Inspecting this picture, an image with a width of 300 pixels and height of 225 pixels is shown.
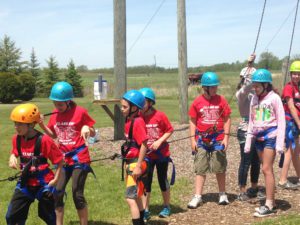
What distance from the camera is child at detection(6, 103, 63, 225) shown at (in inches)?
184

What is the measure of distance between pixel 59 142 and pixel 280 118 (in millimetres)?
2843

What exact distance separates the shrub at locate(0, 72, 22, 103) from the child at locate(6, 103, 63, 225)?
33.3 metres

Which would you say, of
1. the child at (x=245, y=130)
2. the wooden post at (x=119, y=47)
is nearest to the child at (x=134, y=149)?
the child at (x=245, y=130)

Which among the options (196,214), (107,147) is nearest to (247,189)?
(196,214)

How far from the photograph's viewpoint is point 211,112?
21.5ft

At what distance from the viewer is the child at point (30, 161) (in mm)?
4672

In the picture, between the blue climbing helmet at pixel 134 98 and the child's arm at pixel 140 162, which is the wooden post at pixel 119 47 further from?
the child's arm at pixel 140 162

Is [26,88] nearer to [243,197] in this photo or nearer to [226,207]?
[243,197]

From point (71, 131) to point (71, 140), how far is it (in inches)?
4.2

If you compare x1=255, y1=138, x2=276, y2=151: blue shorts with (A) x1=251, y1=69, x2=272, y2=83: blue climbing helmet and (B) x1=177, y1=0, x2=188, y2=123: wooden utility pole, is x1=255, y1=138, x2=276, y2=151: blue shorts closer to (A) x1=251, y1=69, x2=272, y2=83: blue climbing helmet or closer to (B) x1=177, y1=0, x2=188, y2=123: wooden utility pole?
(A) x1=251, y1=69, x2=272, y2=83: blue climbing helmet

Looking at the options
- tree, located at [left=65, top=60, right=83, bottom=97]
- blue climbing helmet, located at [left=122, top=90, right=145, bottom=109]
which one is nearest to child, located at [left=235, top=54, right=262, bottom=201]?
blue climbing helmet, located at [left=122, top=90, right=145, bottom=109]

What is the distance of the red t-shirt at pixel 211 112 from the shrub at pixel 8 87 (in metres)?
32.3

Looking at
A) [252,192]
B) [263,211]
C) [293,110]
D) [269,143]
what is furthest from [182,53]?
[263,211]

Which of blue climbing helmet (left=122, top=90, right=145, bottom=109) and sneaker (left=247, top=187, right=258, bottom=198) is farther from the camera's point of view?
sneaker (left=247, top=187, right=258, bottom=198)
